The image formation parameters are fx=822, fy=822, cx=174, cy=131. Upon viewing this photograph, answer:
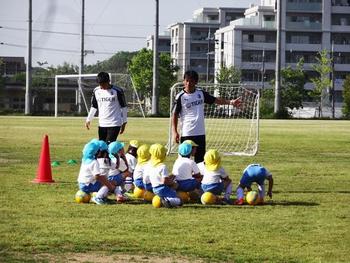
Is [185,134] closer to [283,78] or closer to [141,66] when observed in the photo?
[283,78]

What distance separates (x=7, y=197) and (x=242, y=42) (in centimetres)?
10644

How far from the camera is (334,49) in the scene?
383ft

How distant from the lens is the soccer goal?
1027 inches

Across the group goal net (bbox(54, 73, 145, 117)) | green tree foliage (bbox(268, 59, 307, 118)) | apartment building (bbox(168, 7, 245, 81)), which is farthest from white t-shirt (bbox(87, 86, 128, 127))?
apartment building (bbox(168, 7, 245, 81))

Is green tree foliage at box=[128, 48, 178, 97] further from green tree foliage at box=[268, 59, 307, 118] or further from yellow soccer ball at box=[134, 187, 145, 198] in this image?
yellow soccer ball at box=[134, 187, 145, 198]

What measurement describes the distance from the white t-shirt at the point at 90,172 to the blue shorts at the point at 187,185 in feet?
4.06

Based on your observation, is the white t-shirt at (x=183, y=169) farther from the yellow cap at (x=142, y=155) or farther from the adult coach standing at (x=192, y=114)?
the adult coach standing at (x=192, y=114)

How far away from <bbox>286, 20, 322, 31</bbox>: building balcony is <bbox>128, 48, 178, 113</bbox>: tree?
2097 cm

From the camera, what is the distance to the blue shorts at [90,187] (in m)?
12.3

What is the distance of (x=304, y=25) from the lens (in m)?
116

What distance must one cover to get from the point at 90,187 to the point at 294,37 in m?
106

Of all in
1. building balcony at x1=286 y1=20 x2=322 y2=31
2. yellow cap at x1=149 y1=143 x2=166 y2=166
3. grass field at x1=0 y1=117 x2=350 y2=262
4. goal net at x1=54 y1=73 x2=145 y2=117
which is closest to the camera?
grass field at x1=0 y1=117 x2=350 y2=262

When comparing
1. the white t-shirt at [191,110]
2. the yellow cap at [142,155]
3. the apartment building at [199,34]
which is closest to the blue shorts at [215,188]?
the yellow cap at [142,155]

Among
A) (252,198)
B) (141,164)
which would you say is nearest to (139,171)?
(141,164)
